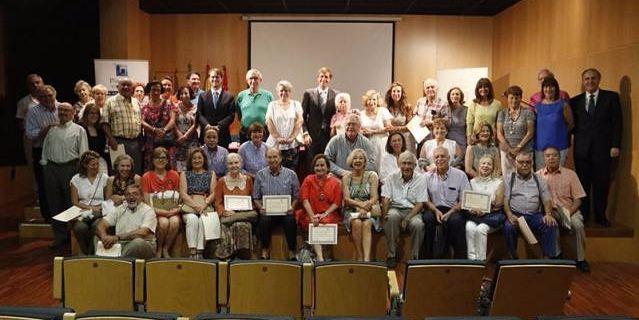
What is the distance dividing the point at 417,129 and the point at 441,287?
315 cm

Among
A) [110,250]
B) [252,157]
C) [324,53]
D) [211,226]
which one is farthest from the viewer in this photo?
[324,53]

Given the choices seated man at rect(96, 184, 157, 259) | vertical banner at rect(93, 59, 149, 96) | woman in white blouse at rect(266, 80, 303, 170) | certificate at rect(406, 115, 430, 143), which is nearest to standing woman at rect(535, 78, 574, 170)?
certificate at rect(406, 115, 430, 143)

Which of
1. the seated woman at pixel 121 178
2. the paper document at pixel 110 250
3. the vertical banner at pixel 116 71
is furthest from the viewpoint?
the vertical banner at pixel 116 71

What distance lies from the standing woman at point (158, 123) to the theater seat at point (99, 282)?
2852 millimetres

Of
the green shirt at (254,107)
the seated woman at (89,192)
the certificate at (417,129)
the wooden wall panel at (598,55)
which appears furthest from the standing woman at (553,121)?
the seated woman at (89,192)


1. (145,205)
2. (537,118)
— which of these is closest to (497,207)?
(537,118)

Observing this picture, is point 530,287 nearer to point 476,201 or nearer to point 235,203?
point 476,201

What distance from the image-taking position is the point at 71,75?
28.2 feet

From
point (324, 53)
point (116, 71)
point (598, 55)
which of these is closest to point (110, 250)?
point (116, 71)

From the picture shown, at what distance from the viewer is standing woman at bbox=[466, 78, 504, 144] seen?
19.3 ft

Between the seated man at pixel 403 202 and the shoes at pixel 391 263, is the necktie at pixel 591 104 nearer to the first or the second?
the seated man at pixel 403 202

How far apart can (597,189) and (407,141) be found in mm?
1834

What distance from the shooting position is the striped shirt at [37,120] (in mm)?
6047

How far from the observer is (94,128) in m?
6.07
